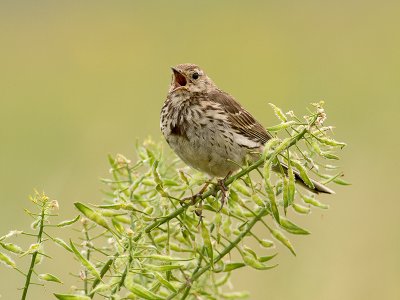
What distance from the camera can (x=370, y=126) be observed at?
8.80 metres

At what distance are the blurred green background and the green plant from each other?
222 centimetres

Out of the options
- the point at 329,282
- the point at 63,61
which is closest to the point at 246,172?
the point at 329,282

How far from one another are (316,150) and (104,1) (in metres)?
14.6

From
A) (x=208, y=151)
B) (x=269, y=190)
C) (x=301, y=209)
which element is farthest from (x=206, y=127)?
(x=269, y=190)

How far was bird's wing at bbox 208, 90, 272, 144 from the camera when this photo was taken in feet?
16.7

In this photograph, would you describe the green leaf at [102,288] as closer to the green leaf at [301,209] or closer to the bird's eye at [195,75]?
the green leaf at [301,209]

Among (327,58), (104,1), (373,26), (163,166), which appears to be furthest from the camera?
(104,1)

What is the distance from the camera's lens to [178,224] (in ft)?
10.6

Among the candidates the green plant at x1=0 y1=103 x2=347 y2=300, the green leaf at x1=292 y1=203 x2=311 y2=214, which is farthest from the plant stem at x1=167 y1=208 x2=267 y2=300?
the green leaf at x1=292 y1=203 x2=311 y2=214

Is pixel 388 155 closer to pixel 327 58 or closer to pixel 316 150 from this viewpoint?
pixel 327 58

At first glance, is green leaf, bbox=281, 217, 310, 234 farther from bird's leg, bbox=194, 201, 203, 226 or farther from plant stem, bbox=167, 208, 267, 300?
bird's leg, bbox=194, 201, 203, 226

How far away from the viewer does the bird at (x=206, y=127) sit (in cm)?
482

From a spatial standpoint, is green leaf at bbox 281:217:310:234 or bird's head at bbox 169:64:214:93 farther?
bird's head at bbox 169:64:214:93

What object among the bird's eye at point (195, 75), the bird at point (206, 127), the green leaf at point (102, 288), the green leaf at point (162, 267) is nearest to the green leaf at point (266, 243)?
the green leaf at point (162, 267)
